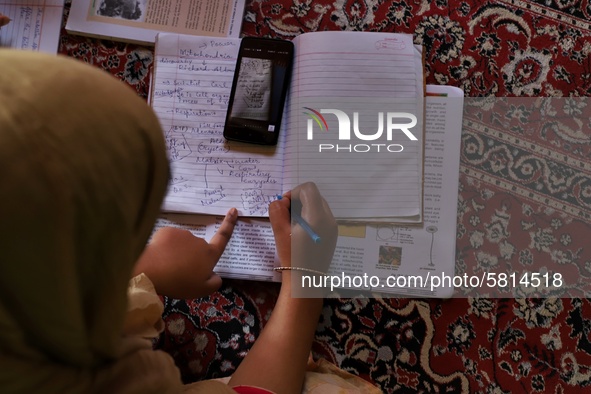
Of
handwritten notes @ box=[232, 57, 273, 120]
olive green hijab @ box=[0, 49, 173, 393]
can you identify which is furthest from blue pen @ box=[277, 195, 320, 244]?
olive green hijab @ box=[0, 49, 173, 393]

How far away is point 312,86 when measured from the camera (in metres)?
0.74

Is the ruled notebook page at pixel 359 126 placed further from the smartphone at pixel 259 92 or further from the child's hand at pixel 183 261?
the child's hand at pixel 183 261

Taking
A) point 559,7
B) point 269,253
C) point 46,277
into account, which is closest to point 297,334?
point 269,253

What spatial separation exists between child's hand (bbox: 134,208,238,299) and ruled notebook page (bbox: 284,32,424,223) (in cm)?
15

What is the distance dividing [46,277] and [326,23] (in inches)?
25.4

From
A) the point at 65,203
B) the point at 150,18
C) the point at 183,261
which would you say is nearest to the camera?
the point at 65,203

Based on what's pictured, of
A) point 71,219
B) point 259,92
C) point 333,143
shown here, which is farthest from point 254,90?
point 71,219

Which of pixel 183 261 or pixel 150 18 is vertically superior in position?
pixel 150 18

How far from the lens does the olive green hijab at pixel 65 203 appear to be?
0.22 m

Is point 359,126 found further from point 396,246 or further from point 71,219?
point 71,219

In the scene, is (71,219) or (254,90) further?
(254,90)

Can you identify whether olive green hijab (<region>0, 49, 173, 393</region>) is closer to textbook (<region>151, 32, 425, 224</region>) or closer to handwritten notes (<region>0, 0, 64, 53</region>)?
textbook (<region>151, 32, 425, 224</region>)

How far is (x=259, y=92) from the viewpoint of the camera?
74cm

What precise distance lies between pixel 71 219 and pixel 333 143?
1.76ft
